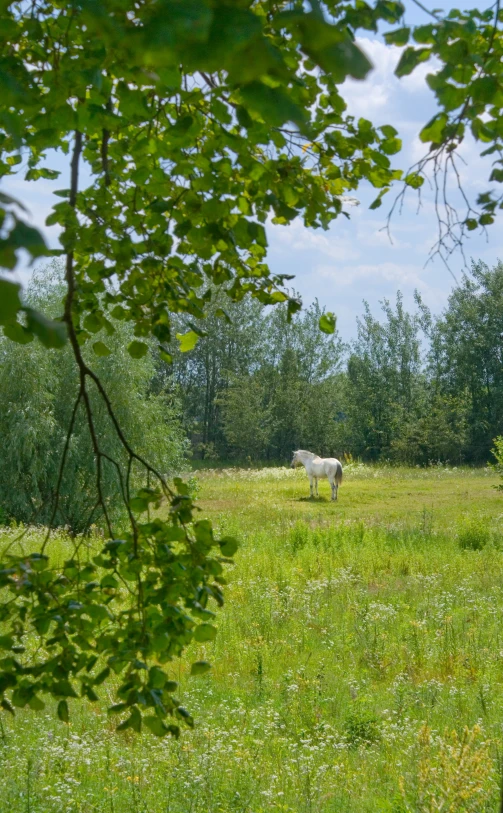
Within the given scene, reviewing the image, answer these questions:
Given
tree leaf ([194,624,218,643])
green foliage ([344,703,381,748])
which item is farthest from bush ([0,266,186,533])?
tree leaf ([194,624,218,643])

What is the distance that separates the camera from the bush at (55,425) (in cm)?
1534

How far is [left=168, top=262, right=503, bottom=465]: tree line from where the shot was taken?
43.3 meters

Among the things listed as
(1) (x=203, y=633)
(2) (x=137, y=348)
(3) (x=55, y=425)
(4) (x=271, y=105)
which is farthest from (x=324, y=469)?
(4) (x=271, y=105)

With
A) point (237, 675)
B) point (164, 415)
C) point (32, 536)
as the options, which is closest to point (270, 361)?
point (164, 415)

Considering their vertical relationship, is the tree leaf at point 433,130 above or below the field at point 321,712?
Answer: above

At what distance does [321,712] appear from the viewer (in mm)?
5270

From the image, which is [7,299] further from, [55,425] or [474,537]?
[55,425]

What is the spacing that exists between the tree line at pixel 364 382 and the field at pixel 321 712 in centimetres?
3209

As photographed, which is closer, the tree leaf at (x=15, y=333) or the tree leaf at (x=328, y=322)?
the tree leaf at (x=15, y=333)

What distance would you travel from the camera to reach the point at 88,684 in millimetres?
2191

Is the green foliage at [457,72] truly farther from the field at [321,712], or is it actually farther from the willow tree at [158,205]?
the field at [321,712]

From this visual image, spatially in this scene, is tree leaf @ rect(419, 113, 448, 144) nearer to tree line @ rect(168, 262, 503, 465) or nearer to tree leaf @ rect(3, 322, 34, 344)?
tree leaf @ rect(3, 322, 34, 344)

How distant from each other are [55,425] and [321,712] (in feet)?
38.7

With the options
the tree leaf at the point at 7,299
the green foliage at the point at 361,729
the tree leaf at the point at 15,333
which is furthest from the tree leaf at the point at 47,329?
the green foliage at the point at 361,729
